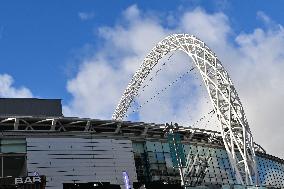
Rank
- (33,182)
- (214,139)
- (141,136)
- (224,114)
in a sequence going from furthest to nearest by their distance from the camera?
1. (214,139)
2. (224,114)
3. (141,136)
4. (33,182)

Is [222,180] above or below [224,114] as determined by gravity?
below

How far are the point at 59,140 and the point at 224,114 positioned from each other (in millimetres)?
24807

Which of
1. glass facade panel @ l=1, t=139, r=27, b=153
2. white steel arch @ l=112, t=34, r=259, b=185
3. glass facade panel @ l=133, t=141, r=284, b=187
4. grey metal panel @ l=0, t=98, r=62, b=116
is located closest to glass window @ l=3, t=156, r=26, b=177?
glass facade panel @ l=1, t=139, r=27, b=153

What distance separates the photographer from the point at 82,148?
54469mm

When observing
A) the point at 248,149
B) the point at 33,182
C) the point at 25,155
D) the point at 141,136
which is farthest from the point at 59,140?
the point at 248,149

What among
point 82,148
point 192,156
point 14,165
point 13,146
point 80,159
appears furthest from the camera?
point 192,156

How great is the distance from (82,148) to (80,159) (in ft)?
4.99

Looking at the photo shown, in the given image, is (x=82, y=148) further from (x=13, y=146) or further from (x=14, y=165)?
(x=14, y=165)

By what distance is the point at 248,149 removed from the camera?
64375 millimetres

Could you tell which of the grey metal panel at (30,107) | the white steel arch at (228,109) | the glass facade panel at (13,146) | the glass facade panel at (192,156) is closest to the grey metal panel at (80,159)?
the glass facade panel at (13,146)

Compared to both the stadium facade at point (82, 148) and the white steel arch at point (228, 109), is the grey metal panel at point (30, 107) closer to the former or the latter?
the stadium facade at point (82, 148)

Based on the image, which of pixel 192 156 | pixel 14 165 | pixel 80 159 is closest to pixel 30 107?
pixel 14 165

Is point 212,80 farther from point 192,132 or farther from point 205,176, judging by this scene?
point 205,176

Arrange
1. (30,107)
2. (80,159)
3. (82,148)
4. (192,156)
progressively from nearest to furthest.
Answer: (80,159)
(82,148)
(30,107)
(192,156)
